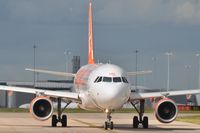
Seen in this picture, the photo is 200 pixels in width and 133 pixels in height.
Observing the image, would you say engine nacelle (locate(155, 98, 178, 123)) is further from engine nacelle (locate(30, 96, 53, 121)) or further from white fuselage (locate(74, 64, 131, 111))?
engine nacelle (locate(30, 96, 53, 121))

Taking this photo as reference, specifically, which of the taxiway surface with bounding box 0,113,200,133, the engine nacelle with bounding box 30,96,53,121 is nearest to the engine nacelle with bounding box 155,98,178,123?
the taxiway surface with bounding box 0,113,200,133

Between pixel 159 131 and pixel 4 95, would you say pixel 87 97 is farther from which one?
pixel 4 95

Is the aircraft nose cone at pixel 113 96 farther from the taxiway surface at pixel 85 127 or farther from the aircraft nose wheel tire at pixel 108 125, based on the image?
the taxiway surface at pixel 85 127

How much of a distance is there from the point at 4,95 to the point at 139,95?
109 meters

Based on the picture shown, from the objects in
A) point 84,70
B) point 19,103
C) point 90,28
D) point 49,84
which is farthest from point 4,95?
point 84,70

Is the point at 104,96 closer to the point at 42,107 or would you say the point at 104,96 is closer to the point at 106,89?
the point at 106,89

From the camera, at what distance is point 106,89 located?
36.5m

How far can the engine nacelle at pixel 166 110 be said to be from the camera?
40.6 m

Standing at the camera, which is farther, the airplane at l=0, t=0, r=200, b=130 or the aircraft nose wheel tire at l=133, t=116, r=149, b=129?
the aircraft nose wheel tire at l=133, t=116, r=149, b=129

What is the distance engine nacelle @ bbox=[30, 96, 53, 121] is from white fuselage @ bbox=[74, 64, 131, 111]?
6.91 feet

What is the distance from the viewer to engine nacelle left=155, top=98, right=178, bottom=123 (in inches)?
1599

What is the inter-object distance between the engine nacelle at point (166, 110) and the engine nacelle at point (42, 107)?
6134mm

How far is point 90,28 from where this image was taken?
2277 inches

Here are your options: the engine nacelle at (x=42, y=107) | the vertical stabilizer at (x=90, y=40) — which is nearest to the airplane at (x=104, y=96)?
the engine nacelle at (x=42, y=107)
